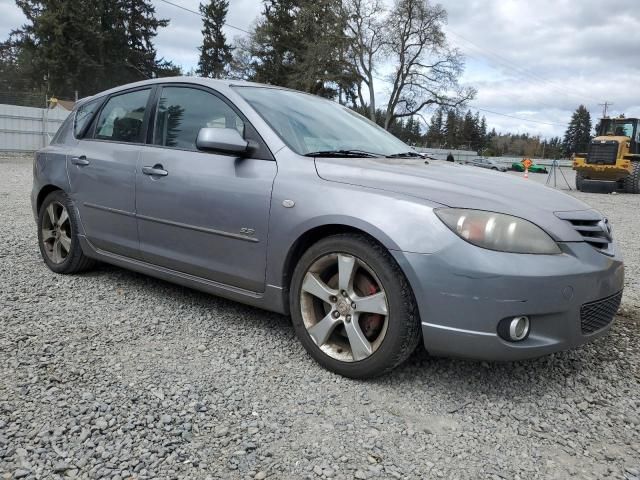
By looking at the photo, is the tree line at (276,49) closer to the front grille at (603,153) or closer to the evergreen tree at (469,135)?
the front grille at (603,153)

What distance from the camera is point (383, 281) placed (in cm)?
255

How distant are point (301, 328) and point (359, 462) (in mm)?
954

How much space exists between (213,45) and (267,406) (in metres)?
58.3

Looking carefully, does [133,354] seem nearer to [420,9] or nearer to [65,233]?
[65,233]

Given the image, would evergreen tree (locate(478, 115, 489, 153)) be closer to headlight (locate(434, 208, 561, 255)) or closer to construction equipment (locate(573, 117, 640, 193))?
construction equipment (locate(573, 117, 640, 193))

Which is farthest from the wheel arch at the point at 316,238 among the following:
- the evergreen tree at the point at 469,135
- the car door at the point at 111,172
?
the evergreen tree at the point at 469,135

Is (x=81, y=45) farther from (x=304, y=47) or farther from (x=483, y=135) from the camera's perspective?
(x=483, y=135)

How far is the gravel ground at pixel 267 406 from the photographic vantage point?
2061 mm

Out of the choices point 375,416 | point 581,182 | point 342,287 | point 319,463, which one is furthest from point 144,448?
point 581,182

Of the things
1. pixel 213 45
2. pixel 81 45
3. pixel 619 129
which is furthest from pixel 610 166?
pixel 213 45

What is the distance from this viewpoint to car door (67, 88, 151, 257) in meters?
3.74

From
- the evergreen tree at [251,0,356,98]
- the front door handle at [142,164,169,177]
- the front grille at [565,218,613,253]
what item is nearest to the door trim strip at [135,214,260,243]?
the front door handle at [142,164,169,177]

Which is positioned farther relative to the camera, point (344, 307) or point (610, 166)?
point (610, 166)

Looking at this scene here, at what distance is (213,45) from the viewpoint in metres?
55.7
